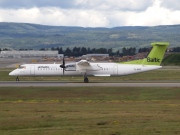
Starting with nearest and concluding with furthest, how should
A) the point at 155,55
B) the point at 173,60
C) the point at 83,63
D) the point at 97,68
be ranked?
the point at 83,63, the point at 97,68, the point at 155,55, the point at 173,60

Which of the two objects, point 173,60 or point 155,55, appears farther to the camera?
point 173,60

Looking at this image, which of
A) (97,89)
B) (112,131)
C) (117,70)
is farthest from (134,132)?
(117,70)

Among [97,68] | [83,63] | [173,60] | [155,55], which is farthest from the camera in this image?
[173,60]

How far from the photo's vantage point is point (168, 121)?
20922mm

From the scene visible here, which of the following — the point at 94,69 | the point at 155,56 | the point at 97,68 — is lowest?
the point at 94,69

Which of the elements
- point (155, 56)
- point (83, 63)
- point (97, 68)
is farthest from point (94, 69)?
point (155, 56)

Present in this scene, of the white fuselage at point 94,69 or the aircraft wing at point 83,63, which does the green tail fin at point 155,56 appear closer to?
the white fuselage at point 94,69

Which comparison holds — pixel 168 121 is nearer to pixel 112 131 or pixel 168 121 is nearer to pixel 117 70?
pixel 112 131

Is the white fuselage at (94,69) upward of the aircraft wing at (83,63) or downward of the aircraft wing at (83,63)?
downward

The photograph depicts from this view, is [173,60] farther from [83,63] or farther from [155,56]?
[83,63]

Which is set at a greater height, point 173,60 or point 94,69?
point 94,69

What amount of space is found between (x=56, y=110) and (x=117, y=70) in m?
30.2

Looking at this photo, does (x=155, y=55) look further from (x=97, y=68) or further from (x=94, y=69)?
(x=94, y=69)

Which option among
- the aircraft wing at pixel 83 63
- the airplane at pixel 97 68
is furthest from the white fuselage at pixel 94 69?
the aircraft wing at pixel 83 63
